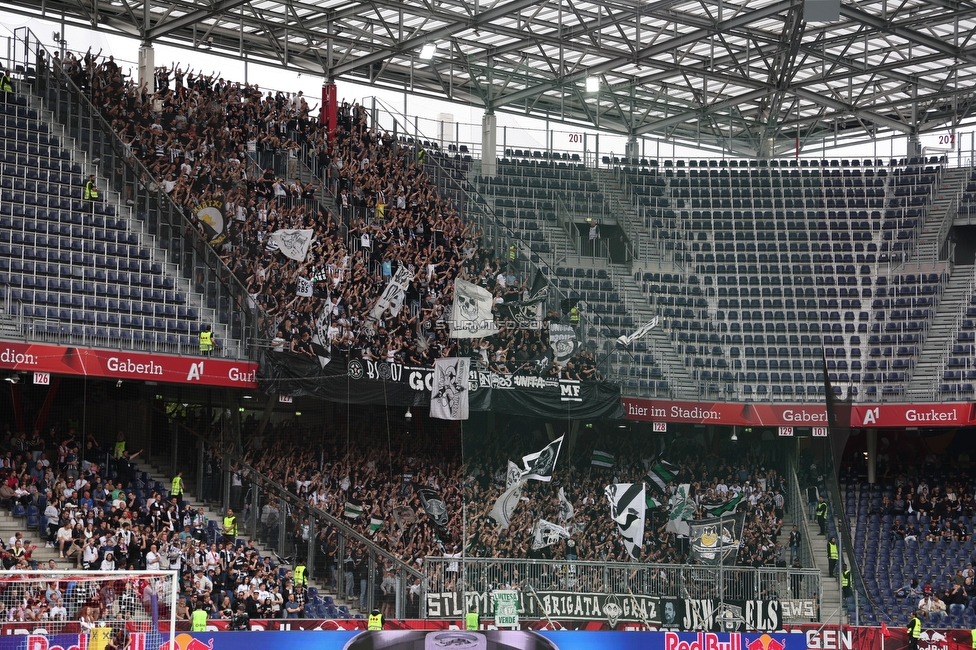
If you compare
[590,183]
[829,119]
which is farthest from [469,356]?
[829,119]

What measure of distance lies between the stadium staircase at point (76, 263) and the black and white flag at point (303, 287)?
8.71 ft

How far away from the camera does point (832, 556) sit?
73.0 ft

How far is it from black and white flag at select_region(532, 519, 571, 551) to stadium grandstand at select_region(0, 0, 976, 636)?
0.28 ft

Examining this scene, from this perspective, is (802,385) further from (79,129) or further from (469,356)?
(79,129)

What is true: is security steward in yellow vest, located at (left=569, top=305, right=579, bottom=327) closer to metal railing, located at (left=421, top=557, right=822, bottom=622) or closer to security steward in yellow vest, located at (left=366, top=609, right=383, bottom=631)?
metal railing, located at (left=421, top=557, right=822, bottom=622)

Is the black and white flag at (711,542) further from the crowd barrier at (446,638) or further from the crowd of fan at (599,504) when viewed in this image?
the crowd barrier at (446,638)

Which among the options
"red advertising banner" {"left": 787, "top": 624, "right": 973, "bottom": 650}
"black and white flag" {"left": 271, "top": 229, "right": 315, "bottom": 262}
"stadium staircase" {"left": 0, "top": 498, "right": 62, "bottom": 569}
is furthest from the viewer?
"black and white flag" {"left": 271, "top": 229, "right": 315, "bottom": 262}

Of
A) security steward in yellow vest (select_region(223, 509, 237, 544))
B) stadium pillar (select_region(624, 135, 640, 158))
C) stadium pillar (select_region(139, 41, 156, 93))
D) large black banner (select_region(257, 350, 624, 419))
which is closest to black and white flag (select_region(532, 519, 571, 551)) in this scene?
large black banner (select_region(257, 350, 624, 419))

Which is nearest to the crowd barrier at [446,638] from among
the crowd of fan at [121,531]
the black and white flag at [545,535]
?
the crowd of fan at [121,531]

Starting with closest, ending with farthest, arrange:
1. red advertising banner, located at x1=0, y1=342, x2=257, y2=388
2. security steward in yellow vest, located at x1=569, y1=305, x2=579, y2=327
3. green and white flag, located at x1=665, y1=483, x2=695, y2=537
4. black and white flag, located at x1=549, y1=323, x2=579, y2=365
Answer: green and white flag, located at x1=665, y1=483, x2=695, y2=537
black and white flag, located at x1=549, y1=323, x2=579, y2=365
red advertising banner, located at x1=0, y1=342, x2=257, y2=388
security steward in yellow vest, located at x1=569, y1=305, x2=579, y2=327

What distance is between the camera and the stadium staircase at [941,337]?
33.8 metres

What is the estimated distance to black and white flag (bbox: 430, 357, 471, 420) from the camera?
2575 cm

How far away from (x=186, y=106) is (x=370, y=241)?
621 cm

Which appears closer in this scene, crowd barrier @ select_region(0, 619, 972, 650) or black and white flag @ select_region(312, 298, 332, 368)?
crowd barrier @ select_region(0, 619, 972, 650)
